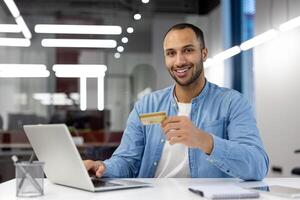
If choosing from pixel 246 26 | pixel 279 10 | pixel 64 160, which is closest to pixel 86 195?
pixel 64 160

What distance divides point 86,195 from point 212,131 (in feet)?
2.61

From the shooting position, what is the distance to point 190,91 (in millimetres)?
1927

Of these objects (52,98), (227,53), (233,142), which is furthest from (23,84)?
(233,142)

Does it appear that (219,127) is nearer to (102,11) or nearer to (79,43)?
(79,43)

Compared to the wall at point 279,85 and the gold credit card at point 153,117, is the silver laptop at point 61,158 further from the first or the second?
the wall at point 279,85

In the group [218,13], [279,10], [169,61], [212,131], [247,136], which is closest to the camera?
[247,136]

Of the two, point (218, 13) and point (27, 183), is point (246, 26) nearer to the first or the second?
point (218, 13)

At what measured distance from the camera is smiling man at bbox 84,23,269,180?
1645mm

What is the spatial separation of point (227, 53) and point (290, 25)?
1299mm

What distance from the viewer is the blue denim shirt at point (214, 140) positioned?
1.49m

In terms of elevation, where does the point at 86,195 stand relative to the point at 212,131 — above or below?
below

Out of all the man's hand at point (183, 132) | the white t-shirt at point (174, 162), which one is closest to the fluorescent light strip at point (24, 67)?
the white t-shirt at point (174, 162)

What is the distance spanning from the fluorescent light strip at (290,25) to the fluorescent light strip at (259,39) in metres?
0.13

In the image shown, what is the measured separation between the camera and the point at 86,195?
114 centimetres
